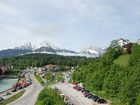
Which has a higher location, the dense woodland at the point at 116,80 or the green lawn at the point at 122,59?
the green lawn at the point at 122,59

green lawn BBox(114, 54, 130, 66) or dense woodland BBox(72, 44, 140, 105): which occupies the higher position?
green lawn BBox(114, 54, 130, 66)

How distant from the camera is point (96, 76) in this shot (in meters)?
114

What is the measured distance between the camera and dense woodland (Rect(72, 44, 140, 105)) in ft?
246

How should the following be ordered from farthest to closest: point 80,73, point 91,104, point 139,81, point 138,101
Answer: point 80,73
point 91,104
point 139,81
point 138,101

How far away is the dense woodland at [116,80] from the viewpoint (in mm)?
74875

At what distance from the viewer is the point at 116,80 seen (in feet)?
307

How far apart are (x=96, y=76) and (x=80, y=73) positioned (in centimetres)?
2943

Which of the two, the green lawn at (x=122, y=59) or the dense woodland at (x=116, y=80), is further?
the green lawn at (x=122, y=59)

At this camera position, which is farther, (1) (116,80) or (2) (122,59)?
(2) (122,59)

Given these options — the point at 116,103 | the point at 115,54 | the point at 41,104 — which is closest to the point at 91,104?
the point at 116,103

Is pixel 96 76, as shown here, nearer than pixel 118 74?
No

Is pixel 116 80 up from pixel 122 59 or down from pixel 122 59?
down

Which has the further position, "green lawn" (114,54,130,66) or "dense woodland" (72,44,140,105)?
"green lawn" (114,54,130,66)

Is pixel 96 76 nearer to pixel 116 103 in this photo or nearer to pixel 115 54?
pixel 115 54
